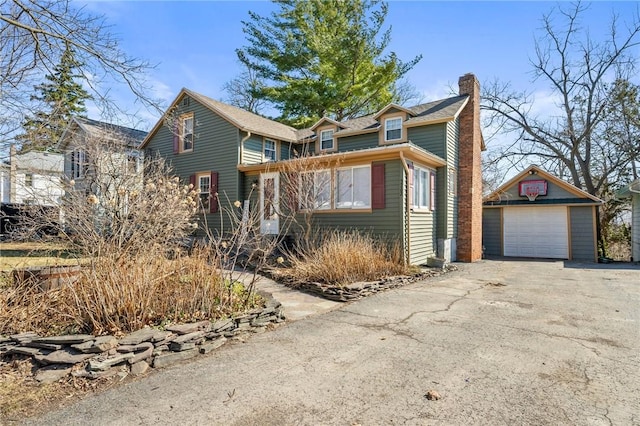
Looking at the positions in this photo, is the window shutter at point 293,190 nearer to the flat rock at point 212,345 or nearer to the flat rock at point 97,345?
the flat rock at point 212,345

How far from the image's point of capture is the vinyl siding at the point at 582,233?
14.9 meters

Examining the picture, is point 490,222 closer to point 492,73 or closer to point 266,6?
point 492,73

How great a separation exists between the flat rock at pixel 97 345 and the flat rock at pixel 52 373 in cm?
21

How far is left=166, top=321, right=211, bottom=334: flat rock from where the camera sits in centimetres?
430

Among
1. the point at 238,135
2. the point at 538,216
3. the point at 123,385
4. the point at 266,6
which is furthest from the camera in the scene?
the point at 266,6

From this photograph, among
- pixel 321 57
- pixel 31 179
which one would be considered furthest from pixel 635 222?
pixel 31 179

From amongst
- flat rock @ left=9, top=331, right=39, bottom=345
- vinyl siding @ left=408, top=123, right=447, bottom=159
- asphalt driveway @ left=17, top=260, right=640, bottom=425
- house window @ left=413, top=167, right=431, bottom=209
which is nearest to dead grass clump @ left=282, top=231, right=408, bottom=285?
asphalt driveway @ left=17, top=260, right=640, bottom=425

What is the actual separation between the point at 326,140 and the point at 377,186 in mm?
5728

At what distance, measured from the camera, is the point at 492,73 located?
2094 centimetres

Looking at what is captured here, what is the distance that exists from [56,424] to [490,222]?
17701 mm

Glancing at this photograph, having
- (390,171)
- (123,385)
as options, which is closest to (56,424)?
(123,385)

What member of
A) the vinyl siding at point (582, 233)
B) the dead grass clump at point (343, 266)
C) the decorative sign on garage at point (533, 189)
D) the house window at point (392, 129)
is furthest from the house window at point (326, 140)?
the vinyl siding at point (582, 233)

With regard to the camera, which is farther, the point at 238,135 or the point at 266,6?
the point at 266,6

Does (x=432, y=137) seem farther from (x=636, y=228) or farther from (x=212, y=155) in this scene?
(x=636, y=228)
